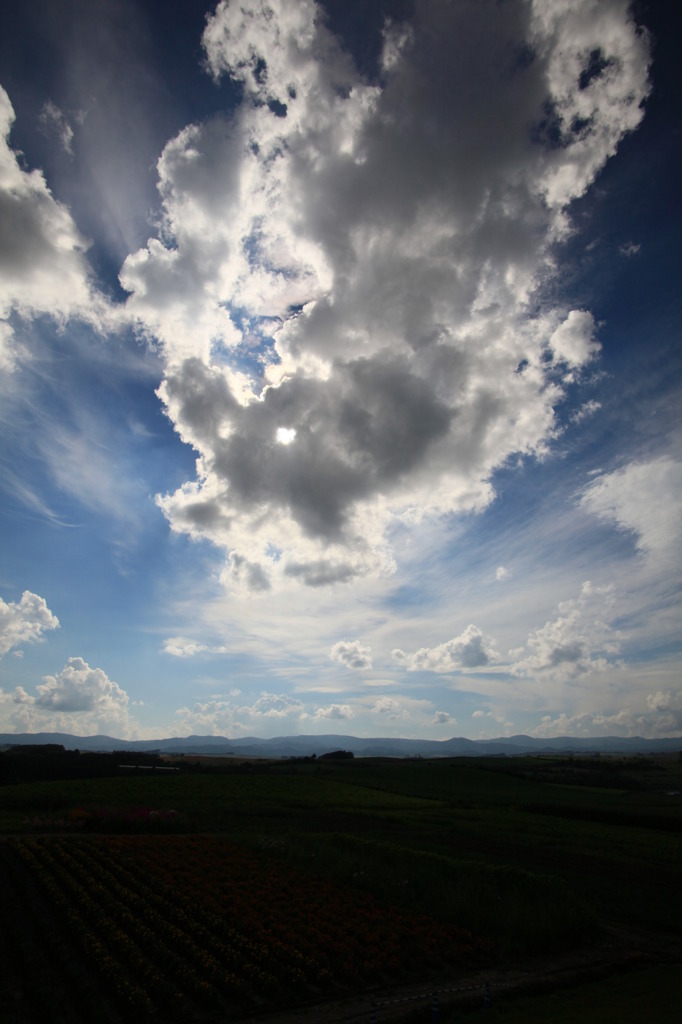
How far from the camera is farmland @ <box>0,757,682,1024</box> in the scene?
16.8 meters

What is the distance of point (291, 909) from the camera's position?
79.9 feet

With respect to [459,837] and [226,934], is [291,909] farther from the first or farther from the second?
[459,837]

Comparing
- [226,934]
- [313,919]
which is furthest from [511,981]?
[226,934]

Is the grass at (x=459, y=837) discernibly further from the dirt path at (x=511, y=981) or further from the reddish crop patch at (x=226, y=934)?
the reddish crop patch at (x=226, y=934)

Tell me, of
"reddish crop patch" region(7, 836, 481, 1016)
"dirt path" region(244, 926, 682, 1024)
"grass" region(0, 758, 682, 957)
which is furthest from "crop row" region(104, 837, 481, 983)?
"grass" region(0, 758, 682, 957)

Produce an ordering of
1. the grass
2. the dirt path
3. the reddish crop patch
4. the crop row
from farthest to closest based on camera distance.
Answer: the grass
the crop row
the reddish crop patch
the dirt path

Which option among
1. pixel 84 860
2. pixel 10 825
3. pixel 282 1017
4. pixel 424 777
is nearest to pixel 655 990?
pixel 282 1017

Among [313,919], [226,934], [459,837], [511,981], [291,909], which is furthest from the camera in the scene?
[459,837]

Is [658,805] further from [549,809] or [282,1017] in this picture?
[282,1017]

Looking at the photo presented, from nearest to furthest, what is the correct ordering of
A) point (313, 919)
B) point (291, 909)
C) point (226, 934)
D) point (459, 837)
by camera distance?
1. point (226, 934)
2. point (313, 919)
3. point (291, 909)
4. point (459, 837)

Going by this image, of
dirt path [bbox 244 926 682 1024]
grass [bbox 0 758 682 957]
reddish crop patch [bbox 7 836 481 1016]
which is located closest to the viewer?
dirt path [bbox 244 926 682 1024]

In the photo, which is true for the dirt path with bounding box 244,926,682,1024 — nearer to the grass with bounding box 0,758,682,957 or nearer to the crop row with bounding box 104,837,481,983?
the grass with bounding box 0,758,682,957

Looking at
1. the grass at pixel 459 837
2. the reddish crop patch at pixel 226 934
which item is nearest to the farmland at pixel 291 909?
the reddish crop patch at pixel 226 934

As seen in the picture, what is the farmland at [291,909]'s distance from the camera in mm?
16828
